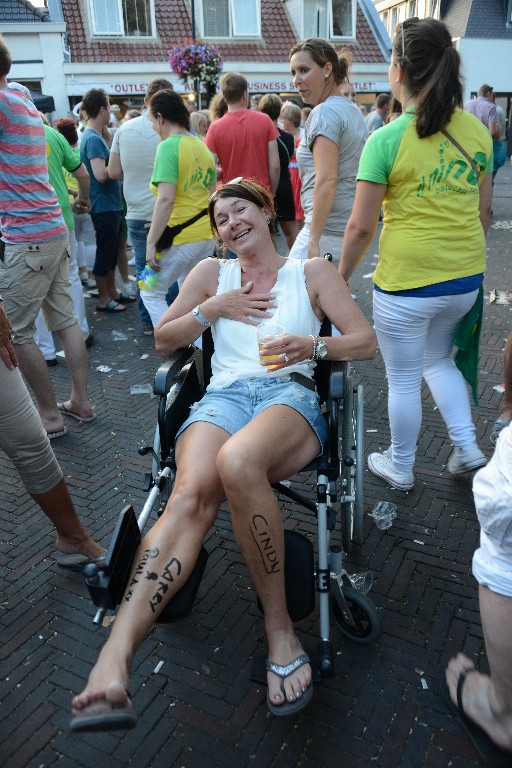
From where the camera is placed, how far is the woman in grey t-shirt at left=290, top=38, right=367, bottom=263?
354cm

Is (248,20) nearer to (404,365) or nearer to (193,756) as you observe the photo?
(404,365)

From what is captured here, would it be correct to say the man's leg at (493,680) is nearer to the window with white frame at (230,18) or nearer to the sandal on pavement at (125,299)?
the sandal on pavement at (125,299)

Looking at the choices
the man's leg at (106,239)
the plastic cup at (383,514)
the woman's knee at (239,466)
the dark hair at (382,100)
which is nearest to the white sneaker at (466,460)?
the plastic cup at (383,514)

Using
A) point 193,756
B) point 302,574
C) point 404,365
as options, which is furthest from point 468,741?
point 404,365

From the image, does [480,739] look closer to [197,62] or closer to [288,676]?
[288,676]

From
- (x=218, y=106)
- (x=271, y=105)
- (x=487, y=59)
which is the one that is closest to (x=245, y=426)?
(x=218, y=106)

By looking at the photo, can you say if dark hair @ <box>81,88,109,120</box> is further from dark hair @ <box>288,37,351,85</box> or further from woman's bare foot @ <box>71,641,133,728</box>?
woman's bare foot @ <box>71,641,133,728</box>

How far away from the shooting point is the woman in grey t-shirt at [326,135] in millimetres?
3543

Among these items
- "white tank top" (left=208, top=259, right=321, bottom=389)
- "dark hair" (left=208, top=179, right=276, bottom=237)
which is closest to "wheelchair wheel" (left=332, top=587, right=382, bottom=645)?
"white tank top" (left=208, top=259, right=321, bottom=389)

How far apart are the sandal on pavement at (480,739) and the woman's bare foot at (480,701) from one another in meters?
0.01

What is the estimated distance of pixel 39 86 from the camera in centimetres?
1927

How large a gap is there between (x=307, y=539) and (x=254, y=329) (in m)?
0.94

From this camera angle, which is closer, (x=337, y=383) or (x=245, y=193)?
(x=337, y=383)

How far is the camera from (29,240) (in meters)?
3.60
